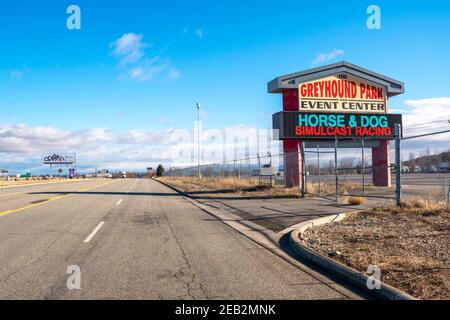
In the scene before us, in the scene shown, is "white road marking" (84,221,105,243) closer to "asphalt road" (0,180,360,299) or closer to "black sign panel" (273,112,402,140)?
"asphalt road" (0,180,360,299)

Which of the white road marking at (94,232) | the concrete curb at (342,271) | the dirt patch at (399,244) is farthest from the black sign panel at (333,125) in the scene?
the concrete curb at (342,271)

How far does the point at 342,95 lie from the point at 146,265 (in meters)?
21.4

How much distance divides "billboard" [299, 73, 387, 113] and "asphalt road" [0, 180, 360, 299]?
15226 mm

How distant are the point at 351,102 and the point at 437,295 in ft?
72.6

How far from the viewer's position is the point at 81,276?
6.19m

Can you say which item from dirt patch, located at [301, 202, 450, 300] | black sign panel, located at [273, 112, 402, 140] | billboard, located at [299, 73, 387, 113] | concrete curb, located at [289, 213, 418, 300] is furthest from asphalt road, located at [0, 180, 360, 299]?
billboard, located at [299, 73, 387, 113]

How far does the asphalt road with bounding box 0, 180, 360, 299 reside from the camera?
5.45 meters

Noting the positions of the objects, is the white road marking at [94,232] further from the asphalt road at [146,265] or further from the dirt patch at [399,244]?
the dirt patch at [399,244]

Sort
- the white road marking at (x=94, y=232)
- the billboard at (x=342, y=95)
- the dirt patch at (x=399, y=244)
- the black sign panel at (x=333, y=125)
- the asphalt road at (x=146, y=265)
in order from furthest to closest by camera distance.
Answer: the billboard at (x=342, y=95) < the black sign panel at (x=333, y=125) < the white road marking at (x=94, y=232) < the dirt patch at (x=399, y=244) < the asphalt road at (x=146, y=265)

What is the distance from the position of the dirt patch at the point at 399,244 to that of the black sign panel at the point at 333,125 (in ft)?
37.7

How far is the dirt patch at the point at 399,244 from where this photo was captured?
570 cm

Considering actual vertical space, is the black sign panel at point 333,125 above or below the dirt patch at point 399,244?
above
